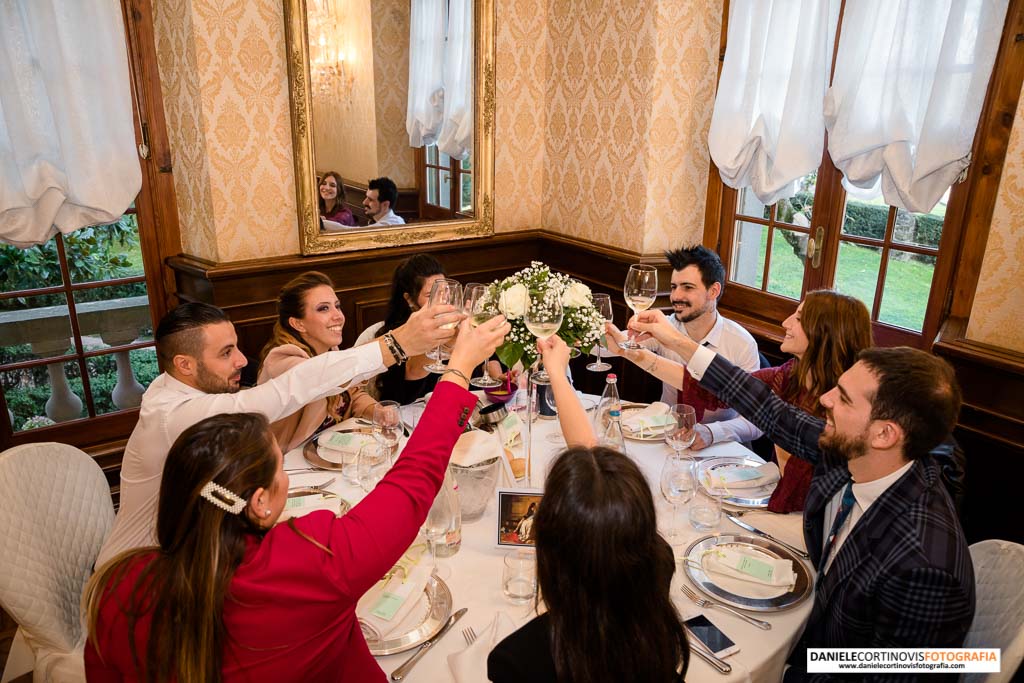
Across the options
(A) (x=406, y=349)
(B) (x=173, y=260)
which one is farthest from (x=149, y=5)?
(A) (x=406, y=349)

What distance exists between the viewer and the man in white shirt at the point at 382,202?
163 inches

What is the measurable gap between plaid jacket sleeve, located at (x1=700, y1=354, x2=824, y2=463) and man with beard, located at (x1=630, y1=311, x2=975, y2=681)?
14 cm

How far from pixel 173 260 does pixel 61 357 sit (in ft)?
2.42

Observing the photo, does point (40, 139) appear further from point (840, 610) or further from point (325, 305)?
point (840, 610)

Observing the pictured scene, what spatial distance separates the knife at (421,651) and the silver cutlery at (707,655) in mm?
513

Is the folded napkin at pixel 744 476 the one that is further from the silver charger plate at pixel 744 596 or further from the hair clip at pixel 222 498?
the hair clip at pixel 222 498

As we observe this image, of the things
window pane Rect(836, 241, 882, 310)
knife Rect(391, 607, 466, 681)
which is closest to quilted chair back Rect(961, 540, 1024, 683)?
knife Rect(391, 607, 466, 681)

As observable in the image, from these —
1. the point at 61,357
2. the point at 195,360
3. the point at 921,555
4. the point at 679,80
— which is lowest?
the point at 61,357

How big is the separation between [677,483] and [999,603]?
0.78m

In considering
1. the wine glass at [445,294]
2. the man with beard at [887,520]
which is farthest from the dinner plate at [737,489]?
the wine glass at [445,294]

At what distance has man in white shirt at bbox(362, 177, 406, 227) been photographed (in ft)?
13.6

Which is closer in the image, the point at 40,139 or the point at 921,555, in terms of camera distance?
the point at 921,555

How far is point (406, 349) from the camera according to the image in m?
2.05

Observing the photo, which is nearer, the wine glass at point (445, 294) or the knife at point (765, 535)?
the knife at point (765, 535)
